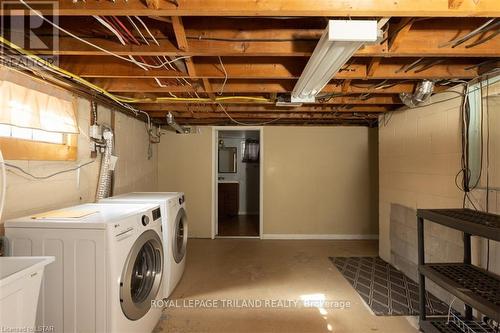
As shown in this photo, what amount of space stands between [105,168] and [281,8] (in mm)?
2260

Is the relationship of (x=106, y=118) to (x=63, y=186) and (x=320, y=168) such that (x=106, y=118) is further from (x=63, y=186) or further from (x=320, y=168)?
(x=320, y=168)

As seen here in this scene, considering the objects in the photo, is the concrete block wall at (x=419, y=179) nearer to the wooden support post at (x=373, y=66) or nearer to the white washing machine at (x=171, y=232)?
the wooden support post at (x=373, y=66)

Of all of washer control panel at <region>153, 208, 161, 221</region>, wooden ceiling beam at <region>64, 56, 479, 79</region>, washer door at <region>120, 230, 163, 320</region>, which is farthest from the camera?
washer control panel at <region>153, 208, 161, 221</region>

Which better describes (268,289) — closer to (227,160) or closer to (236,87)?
(236,87)

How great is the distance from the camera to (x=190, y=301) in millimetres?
2508

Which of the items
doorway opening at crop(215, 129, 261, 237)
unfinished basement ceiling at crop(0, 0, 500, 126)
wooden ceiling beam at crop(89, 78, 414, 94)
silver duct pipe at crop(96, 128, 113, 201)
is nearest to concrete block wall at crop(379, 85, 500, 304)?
unfinished basement ceiling at crop(0, 0, 500, 126)

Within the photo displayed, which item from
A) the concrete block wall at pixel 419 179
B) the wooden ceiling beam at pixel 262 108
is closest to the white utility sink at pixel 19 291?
the wooden ceiling beam at pixel 262 108

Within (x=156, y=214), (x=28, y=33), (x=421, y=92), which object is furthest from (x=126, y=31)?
(x=421, y=92)

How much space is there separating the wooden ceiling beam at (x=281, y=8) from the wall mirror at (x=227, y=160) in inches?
219

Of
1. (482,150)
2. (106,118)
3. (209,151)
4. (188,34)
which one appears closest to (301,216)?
(209,151)

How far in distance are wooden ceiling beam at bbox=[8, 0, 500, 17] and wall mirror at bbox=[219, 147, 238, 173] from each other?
5.57 meters

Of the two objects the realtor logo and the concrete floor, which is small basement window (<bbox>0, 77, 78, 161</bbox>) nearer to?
the realtor logo

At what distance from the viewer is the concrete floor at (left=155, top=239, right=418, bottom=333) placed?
215cm

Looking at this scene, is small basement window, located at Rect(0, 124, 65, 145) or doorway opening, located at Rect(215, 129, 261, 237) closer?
small basement window, located at Rect(0, 124, 65, 145)
